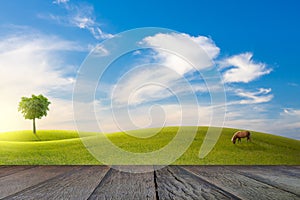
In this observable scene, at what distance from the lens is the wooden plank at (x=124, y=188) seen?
1.21 meters

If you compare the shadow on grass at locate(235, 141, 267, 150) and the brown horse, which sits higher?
the brown horse

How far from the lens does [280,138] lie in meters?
6.78

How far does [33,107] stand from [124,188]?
62.1 ft

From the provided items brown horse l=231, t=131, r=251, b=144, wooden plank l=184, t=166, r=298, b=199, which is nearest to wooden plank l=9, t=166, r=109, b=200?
wooden plank l=184, t=166, r=298, b=199

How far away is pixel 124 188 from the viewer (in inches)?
54.7

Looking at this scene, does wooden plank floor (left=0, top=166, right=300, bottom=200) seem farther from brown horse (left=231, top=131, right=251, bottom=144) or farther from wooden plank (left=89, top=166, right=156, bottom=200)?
brown horse (left=231, top=131, right=251, bottom=144)

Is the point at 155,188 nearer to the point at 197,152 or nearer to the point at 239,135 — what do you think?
the point at 197,152

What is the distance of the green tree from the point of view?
61.4 feet

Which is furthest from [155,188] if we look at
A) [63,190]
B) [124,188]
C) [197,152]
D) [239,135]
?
[239,135]

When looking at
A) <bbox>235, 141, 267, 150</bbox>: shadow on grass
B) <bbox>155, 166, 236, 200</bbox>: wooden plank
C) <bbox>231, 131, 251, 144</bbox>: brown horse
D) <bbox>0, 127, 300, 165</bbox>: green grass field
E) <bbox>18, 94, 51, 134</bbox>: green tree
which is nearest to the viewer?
<bbox>155, 166, 236, 200</bbox>: wooden plank

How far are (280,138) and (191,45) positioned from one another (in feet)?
17.7

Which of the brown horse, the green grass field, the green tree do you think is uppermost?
the green tree

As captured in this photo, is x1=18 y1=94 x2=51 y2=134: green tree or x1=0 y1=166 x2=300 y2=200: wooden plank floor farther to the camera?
Answer: x1=18 y1=94 x2=51 y2=134: green tree

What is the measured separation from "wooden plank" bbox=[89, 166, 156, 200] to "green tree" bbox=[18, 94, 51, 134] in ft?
60.4
